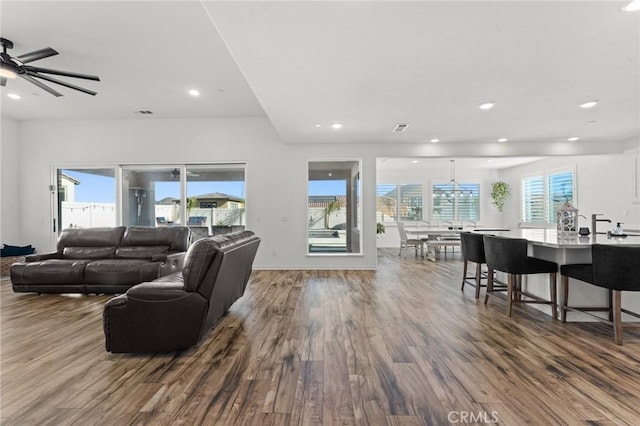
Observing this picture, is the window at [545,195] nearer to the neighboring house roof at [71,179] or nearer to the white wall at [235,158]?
the white wall at [235,158]

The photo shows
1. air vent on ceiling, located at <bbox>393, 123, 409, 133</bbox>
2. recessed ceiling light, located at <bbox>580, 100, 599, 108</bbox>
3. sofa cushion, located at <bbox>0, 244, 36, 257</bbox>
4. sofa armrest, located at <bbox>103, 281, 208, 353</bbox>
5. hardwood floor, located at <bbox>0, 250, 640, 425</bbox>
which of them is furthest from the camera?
sofa cushion, located at <bbox>0, 244, 36, 257</bbox>

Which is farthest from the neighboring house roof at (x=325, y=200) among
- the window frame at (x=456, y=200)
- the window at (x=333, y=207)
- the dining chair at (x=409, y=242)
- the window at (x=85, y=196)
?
the window frame at (x=456, y=200)

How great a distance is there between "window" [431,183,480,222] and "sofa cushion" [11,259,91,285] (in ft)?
31.5

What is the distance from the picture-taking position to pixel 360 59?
2.88 meters

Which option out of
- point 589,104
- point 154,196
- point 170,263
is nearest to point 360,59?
point 589,104

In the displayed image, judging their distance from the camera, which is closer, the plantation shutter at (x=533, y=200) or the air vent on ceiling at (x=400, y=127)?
the air vent on ceiling at (x=400, y=127)

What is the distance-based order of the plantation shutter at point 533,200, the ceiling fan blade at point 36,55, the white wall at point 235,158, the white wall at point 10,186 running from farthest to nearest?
the plantation shutter at point 533,200 → the white wall at point 235,158 → the white wall at point 10,186 → the ceiling fan blade at point 36,55

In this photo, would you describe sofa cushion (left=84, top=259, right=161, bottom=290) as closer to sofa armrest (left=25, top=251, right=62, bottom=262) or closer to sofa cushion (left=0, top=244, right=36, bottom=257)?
sofa armrest (left=25, top=251, right=62, bottom=262)

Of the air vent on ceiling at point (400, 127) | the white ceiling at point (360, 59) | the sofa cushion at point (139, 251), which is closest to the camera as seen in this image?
the white ceiling at point (360, 59)

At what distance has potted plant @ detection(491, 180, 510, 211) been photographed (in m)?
9.71

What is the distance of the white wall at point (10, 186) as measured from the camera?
615 centimetres

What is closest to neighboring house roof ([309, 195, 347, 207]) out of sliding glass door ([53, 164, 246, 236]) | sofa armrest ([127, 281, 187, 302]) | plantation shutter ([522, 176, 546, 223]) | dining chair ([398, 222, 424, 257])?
sliding glass door ([53, 164, 246, 236])

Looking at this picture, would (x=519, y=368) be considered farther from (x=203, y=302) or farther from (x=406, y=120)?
(x=406, y=120)

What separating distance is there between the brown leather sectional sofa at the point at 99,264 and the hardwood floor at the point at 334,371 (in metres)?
0.63
